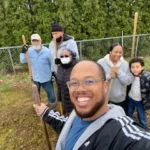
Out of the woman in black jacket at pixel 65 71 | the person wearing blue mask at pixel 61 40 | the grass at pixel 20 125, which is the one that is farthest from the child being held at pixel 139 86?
the grass at pixel 20 125

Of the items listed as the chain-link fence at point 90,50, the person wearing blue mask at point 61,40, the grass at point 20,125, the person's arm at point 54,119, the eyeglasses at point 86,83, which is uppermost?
the eyeglasses at point 86,83

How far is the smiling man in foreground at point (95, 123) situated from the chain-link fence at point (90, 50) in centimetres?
593

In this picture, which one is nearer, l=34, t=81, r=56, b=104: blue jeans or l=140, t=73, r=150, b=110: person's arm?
l=140, t=73, r=150, b=110: person's arm

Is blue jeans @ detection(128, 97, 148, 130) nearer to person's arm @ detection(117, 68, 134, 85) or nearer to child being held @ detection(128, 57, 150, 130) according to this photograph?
child being held @ detection(128, 57, 150, 130)

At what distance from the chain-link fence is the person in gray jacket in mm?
4275

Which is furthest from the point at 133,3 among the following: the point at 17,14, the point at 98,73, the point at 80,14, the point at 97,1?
the point at 98,73

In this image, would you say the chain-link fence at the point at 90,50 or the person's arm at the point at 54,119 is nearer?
the person's arm at the point at 54,119

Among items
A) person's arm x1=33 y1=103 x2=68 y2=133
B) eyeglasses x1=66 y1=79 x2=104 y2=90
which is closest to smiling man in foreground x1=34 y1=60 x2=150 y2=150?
eyeglasses x1=66 y1=79 x2=104 y2=90

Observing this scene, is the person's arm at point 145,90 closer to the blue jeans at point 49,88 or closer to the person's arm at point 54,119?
the person's arm at point 54,119

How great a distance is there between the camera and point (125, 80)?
10.6ft

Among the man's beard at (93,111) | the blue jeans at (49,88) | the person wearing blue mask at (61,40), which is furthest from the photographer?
the blue jeans at (49,88)

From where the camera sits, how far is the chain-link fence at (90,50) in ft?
24.0

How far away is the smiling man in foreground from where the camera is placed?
129cm

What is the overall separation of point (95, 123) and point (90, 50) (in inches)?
252
